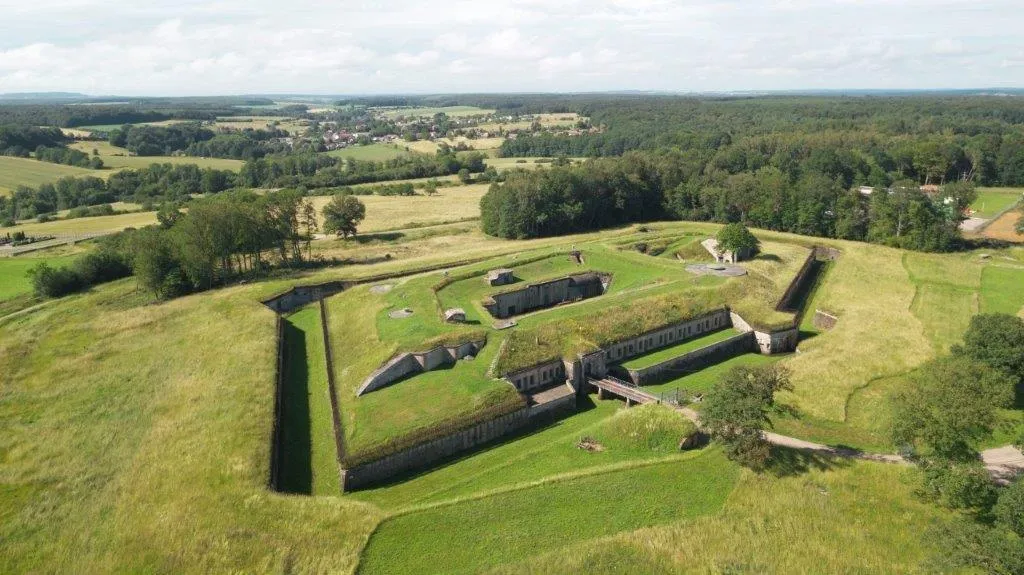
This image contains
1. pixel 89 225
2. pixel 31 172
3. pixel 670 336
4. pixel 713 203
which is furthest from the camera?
pixel 31 172

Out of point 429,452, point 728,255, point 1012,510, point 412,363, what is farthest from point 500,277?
point 1012,510

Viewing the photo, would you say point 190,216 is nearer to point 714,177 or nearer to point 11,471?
point 11,471

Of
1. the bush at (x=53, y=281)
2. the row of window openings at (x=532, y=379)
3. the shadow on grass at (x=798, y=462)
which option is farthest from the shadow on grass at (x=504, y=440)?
the bush at (x=53, y=281)

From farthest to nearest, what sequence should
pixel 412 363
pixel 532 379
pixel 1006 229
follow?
pixel 1006 229 < pixel 412 363 < pixel 532 379

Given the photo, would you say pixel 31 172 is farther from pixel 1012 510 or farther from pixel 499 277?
pixel 1012 510

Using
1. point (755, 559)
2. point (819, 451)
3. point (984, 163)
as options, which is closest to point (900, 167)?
point (984, 163)

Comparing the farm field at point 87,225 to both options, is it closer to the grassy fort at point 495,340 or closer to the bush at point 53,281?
the bush at point 53,281
